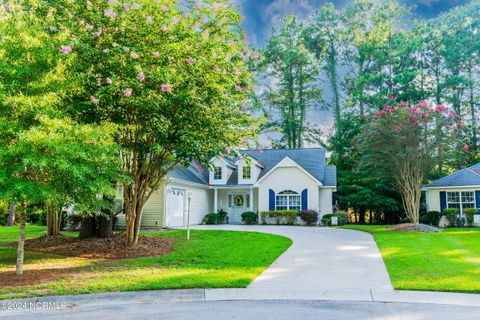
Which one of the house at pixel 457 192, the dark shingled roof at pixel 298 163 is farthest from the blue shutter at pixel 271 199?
the house at pixel 457 192

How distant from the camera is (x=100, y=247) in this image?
1087 cm

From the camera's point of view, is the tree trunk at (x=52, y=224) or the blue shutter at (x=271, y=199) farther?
the blue shutter at (x=271, y=199)

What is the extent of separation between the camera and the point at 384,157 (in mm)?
18031

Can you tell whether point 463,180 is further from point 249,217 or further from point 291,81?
point 291,81

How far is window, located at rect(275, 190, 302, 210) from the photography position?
74.6ft

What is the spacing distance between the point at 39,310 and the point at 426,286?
597 centimetres

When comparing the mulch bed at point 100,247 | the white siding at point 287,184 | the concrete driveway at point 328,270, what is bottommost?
the concrete driveway at point 328,270

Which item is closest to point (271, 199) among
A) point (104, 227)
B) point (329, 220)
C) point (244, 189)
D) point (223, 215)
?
point (244, 189)

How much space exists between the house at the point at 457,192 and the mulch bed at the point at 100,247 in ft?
53.7

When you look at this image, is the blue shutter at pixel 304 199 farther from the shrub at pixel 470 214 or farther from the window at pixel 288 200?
the shrub at pixel 470 214

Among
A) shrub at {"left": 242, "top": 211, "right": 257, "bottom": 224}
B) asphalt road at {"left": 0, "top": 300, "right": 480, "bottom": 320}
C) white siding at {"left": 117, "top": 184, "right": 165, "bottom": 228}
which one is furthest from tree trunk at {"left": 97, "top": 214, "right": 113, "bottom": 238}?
shrub at {"left": 242, "top": 211, "right": 257, "bottom": 224}

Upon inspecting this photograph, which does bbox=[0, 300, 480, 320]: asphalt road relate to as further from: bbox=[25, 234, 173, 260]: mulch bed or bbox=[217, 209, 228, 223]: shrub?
bbox=[217, 209, 228, 223]: shrub

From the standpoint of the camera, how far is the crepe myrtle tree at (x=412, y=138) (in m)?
16.8

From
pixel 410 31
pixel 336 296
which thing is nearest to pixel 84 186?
pixel 336 296
